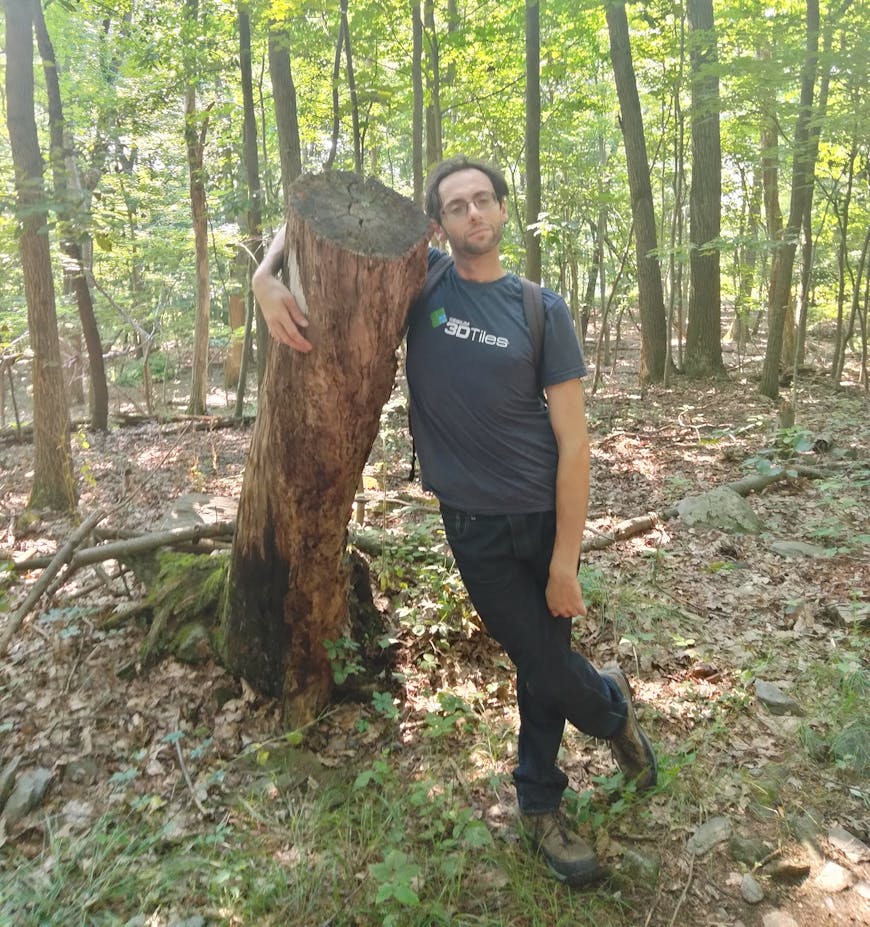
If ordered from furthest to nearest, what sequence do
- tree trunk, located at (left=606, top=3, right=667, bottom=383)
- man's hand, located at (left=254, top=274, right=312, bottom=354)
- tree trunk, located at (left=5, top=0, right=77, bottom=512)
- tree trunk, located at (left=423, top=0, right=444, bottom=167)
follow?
1. tree trunk, located at (left=606, top=3, right=667, bottom=383)
2. tree trunk, located at (left=423, top=0, right=444, bottom=167)
3. tree trunk, located at (left=5, top=0, right=77, bottom=512)
4. man's hand, located at (left=254, top=274, right=312, bottom=354)

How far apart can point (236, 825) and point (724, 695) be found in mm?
2401

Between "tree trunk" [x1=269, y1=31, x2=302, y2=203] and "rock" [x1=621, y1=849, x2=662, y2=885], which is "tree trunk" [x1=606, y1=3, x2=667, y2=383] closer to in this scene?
"tree trunk" [x1=269, y1=31, x2=302, y2=203]

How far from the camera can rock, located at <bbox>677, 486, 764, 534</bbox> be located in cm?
566

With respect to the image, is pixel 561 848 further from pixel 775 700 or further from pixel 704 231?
pixel 704 231

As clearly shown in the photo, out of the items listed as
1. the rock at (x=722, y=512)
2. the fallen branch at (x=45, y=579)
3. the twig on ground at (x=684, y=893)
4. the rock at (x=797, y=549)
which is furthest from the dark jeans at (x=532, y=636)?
the rock at (x=722, y=512)

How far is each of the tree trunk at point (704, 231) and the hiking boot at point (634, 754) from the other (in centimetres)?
975

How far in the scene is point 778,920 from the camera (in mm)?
2238

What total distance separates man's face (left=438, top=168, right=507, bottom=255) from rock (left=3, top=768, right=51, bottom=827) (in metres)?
2.75

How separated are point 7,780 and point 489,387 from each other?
2.60m

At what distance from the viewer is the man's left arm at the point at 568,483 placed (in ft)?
7.26

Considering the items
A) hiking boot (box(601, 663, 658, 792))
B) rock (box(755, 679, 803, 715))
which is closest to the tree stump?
hiking boot (box(601, 663, 658, 792))

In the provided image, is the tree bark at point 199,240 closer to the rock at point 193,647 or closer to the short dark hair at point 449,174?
the rock at point 193,647

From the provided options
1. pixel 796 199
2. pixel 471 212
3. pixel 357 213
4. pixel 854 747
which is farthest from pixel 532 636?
pixel 796 199

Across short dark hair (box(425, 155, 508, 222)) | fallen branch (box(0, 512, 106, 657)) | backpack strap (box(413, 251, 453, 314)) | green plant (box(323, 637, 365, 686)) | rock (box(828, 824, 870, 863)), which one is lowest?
rock (box(828, 824, 870, 863))
